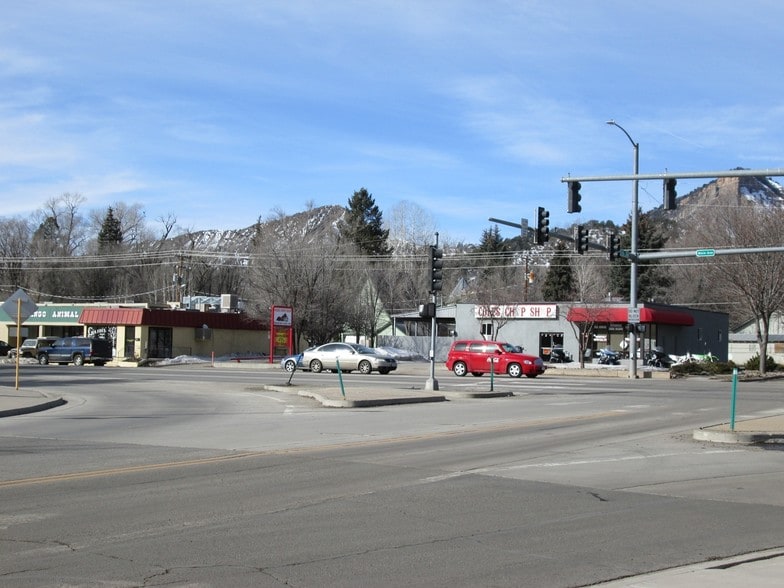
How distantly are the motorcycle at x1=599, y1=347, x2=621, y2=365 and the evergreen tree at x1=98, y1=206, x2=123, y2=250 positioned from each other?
63.4 meters

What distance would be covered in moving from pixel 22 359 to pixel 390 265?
34.7 m

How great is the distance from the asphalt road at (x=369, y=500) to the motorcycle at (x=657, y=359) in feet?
125

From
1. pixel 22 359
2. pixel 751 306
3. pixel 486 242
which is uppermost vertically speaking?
pixel 486 242

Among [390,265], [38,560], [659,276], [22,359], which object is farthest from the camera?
[659,276]

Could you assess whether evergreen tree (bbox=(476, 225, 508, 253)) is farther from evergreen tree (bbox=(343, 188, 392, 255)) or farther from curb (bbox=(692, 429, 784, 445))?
curb (bbox=(692, 429, 784, 445))

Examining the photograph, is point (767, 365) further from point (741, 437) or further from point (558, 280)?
point (558, 280)

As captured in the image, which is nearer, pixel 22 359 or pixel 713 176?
pixel 713 176

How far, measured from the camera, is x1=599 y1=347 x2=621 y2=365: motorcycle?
2281 inches

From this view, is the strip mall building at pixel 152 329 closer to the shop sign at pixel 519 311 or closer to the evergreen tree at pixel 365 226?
the shop sign at pixel 519 311

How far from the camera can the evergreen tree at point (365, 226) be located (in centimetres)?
10069

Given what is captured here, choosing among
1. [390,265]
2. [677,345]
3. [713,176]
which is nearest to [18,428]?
[713,176]

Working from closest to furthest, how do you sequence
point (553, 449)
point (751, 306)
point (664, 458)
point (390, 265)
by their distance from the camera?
1. point (664, 458)
2. point (553, 449)
3. point (751, 306)
4. point (390, 265)

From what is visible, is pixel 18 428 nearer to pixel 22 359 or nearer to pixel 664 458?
pixel 664 458

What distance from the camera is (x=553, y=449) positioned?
50.1ft
